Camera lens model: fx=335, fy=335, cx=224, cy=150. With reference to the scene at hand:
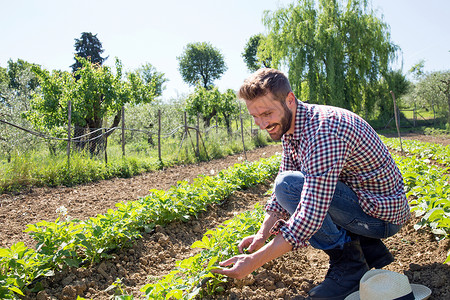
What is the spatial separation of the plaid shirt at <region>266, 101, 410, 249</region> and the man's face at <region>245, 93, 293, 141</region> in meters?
0.08

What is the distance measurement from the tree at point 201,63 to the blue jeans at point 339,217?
163ft

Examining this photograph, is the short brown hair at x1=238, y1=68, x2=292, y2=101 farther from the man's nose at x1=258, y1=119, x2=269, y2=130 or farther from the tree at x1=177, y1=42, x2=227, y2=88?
the tree at x1=177, y1=42, x2=227, y2=88

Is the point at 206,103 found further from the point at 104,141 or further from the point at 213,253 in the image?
the point at 213,253

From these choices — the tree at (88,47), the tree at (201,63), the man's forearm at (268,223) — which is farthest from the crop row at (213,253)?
the tree at (201,63)

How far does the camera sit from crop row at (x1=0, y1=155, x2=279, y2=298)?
2.40 m

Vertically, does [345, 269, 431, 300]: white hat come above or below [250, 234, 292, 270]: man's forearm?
below

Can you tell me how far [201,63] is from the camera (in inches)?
2023

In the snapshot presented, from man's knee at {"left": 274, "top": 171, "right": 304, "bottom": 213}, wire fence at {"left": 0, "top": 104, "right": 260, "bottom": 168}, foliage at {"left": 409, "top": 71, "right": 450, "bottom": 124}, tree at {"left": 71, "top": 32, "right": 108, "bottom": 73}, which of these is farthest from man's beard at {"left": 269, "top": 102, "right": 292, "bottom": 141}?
tree at {"left": 71, "top": 32, "right": 108, "bottom": 73}

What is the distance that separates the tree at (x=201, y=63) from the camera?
51031 mm

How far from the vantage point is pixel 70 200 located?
638 centimetres

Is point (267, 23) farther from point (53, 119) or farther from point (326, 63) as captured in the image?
point (53, 119)

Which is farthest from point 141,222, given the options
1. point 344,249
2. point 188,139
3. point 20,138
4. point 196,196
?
point 20,138

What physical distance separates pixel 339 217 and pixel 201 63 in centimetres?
5127

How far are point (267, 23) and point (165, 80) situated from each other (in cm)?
3223
